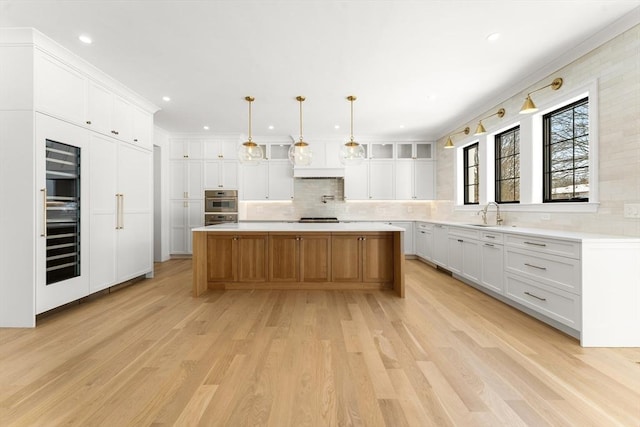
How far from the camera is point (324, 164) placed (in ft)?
22.6

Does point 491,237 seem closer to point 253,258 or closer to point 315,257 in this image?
point 315,257

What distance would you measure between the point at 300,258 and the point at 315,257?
214mm

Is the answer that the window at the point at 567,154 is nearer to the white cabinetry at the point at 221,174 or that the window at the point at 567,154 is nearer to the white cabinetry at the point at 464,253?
the white cabinetry at the point at 464,253

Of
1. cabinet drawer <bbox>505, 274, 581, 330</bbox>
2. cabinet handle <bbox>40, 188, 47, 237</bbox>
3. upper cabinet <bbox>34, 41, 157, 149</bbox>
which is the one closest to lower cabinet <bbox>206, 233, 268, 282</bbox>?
→ cabinet handle <bbox>40, 188, 47, 237</bbox>

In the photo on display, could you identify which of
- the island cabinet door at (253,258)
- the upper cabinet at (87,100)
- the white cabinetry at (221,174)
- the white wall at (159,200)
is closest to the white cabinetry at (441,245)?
the island cabinet door at (253,258)

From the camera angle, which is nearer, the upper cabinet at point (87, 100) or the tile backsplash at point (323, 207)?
the upper cabinet at point (87, 100)

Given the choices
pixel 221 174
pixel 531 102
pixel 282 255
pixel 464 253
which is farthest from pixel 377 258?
pixel 221 174

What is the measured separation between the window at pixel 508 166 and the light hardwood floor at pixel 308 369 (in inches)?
84.5

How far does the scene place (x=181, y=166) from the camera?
6.73 metres

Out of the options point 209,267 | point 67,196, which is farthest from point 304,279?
point 67,196

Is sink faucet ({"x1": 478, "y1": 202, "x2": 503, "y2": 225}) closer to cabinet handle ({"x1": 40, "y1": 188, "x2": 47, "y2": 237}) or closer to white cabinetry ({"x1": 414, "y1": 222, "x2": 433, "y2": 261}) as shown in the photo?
white cabinetry ({"x1": 414, "y1": 222, "x2": 433, "y2": 261})

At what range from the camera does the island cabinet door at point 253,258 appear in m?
4.13

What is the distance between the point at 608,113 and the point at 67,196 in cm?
570

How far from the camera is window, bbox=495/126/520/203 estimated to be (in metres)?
4.39
